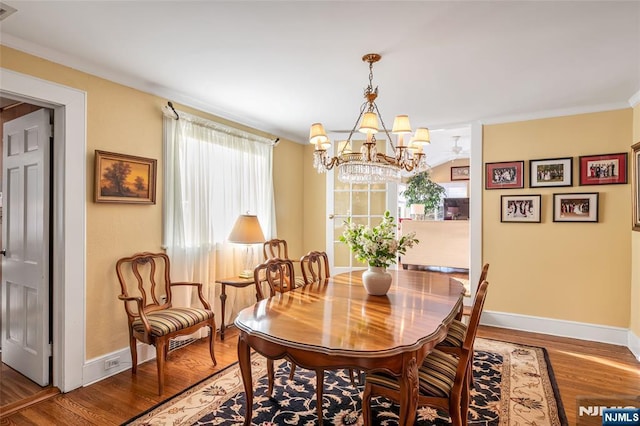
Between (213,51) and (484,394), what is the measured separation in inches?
124

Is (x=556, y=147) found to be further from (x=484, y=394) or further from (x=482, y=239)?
(x=484, y=394)

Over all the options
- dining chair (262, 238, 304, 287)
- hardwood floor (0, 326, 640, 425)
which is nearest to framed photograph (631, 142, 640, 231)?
→ hardwood floor (0, 326, 640, 425)

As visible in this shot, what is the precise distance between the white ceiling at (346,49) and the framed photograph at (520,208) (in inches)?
40.3

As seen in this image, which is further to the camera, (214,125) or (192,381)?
(214,125)

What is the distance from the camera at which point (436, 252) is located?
22.3 ft

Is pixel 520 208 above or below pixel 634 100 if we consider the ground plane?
below

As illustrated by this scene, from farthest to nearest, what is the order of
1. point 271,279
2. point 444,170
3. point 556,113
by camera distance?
point 444,170 → point 556,113 → point 271,279

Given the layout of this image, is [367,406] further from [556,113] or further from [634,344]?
[556,113]

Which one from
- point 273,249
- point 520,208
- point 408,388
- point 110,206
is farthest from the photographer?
point 273,249

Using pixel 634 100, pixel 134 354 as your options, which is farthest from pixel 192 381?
pixel 634 100

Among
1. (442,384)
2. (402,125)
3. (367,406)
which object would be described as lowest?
(367,406)

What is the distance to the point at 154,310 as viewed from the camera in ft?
9.93

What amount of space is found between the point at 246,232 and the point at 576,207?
3.55 meters

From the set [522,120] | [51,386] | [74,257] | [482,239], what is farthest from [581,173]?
[51,386]
